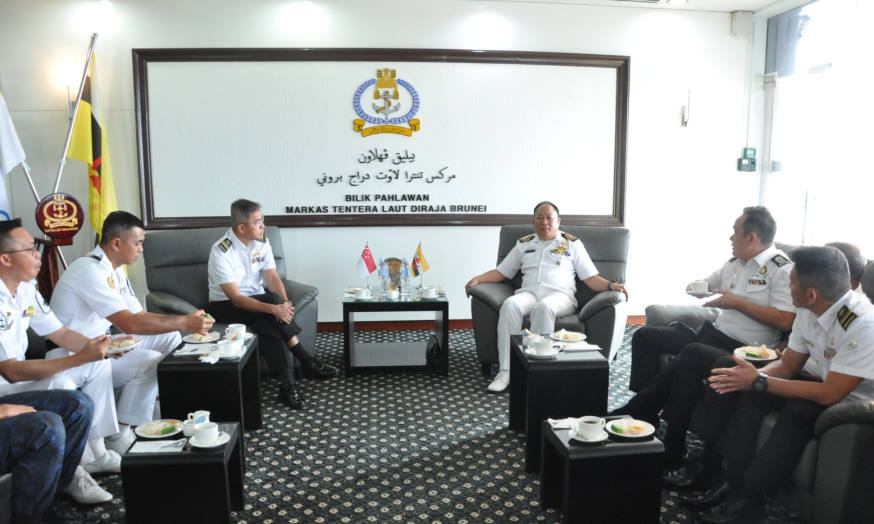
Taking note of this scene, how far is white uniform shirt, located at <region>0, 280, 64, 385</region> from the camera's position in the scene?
227 centimetres

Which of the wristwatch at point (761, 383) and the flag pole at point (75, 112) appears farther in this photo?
the flag pole at point (75, 112)

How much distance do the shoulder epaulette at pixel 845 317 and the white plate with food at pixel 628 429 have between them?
28.1 inches

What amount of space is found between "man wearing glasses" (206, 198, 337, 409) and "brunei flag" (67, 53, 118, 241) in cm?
134

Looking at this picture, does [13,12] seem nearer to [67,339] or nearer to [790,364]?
Result: [67,339]

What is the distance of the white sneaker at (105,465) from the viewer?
2.59 m

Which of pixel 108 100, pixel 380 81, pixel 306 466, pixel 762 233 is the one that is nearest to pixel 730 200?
pixel 762 233

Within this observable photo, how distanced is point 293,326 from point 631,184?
3012mm

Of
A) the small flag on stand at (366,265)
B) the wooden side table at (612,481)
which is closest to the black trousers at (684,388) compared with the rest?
the wooden side table at (612,481)

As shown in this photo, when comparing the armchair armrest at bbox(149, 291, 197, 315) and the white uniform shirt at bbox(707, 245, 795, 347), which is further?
the armchair armrest at bbox(149, 291, 197, 315)

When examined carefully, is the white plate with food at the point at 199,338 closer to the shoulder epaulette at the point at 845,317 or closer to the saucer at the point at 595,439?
the saucer at the point at 595,439

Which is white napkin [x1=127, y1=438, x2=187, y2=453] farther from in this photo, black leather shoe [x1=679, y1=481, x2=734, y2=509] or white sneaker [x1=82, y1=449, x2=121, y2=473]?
black leather shoe [x1=679, y1=481, x2=734, y2=509]

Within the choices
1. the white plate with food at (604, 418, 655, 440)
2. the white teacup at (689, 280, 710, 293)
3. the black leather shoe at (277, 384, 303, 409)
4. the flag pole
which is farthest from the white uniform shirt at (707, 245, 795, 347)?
the flag pole

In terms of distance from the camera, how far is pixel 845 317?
6.89ft

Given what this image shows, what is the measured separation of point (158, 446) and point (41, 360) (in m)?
0.64
